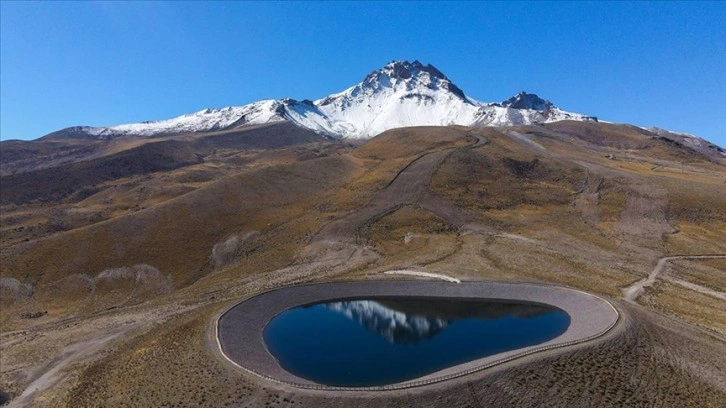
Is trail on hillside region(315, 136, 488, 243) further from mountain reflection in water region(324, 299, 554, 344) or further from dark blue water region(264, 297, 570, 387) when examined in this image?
dark blue water region(264, 297, 570, 387)

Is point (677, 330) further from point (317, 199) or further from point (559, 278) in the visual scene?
point (317, 199)

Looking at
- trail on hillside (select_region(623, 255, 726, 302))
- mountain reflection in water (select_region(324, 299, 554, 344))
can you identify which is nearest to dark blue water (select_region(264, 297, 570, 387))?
mountain reflection in water (select_region(324, 299, 554, 344))

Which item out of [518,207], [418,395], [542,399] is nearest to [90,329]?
[418,395]

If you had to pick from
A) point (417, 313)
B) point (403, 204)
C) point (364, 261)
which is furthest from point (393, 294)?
point (403, 204)

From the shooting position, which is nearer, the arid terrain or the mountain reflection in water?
the arid terrain

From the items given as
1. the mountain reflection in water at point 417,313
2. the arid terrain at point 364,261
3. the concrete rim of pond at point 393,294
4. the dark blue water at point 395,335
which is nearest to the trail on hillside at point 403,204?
the arid terrain at point 364,261
